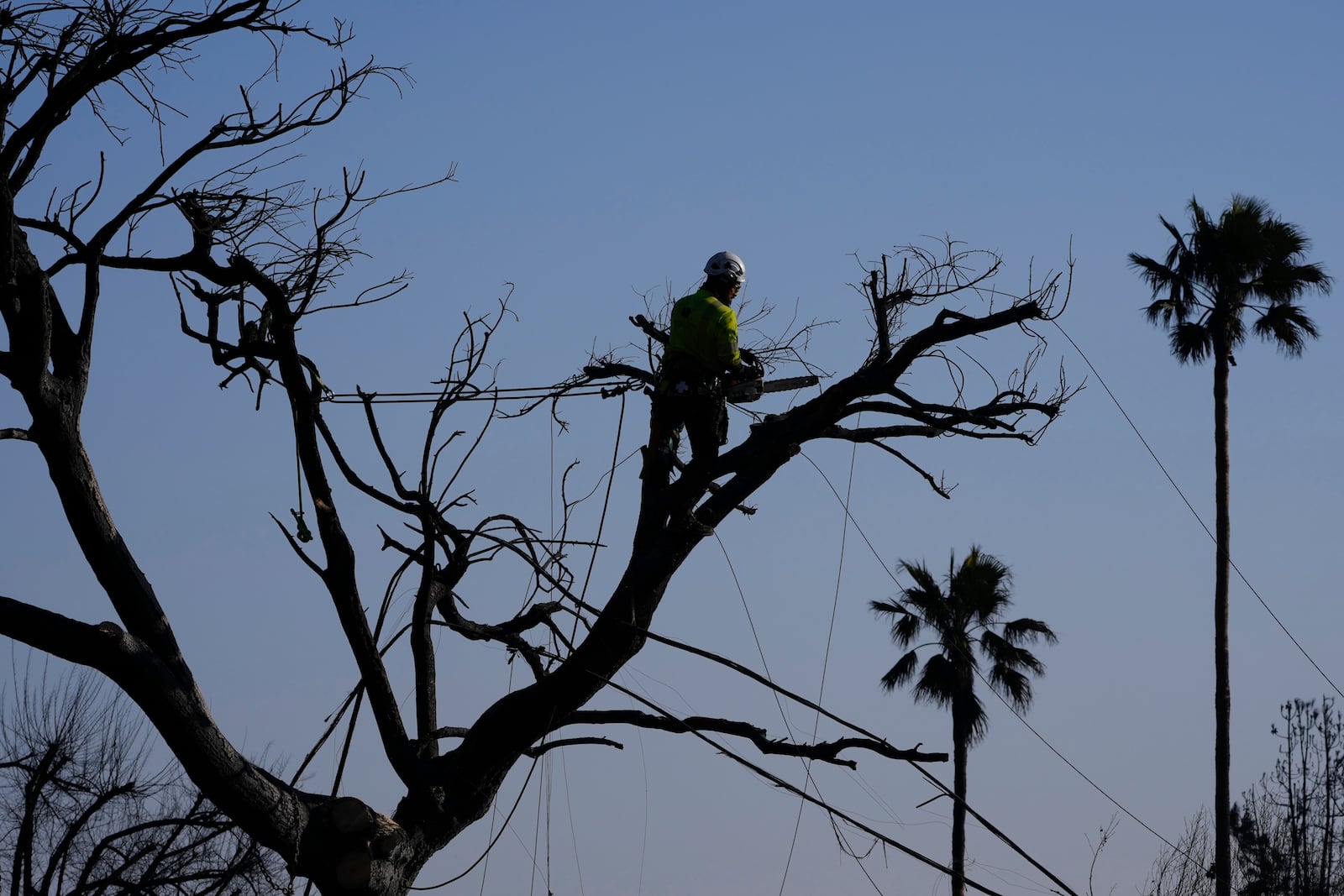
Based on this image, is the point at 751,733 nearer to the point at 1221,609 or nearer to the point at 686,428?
the point at 686,428

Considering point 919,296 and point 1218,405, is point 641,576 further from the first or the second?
point 1218,405

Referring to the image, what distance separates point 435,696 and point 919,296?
307 cm

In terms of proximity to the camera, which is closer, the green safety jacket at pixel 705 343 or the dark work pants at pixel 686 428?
the dark work pants at pixel 686 428

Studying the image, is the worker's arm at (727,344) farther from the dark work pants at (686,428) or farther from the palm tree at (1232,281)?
the palm tree at (1232,281)

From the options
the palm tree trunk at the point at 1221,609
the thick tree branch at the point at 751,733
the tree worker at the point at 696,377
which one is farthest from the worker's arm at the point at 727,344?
the palm tree trunk at the point at 1221,609

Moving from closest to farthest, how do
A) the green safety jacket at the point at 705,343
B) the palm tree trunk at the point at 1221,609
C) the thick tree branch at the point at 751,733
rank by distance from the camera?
the thick tree branch at the point at 751,733 < the green safety jacket at the point at 705,343 < the palm tree trunk at the point at 1221,609

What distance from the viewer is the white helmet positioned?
27.1 ft

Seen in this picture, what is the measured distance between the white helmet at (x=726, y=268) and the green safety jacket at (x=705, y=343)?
0.20m

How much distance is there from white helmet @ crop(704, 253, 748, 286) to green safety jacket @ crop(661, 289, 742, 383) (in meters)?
0.20

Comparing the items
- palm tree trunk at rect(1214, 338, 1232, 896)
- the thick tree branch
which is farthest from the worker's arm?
palm tree trunk at rect(1214, 338, 1232, 896)

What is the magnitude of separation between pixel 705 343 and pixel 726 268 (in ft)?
1.50

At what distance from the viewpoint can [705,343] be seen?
809cm

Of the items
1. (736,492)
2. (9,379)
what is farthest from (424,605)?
(9,379)

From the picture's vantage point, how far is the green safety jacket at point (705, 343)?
8086mm
